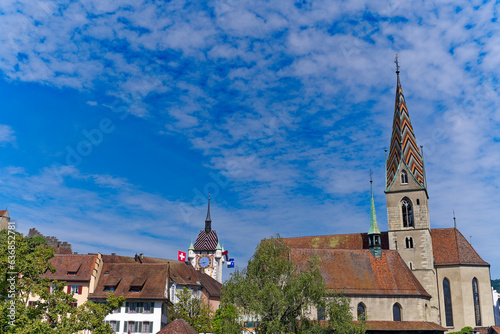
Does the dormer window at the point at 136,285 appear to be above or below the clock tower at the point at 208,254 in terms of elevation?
below

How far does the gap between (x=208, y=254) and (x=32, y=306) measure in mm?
95772

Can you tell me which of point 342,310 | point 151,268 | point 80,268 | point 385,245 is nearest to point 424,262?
point 385,245

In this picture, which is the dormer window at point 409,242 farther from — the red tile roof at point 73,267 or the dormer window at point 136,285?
the red tile roof at point 73,267

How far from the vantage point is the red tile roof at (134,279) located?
181 feet

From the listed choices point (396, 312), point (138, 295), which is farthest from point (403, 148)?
point (138, 295)

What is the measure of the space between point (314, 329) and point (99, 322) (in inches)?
642

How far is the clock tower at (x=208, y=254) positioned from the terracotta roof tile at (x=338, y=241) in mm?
50873

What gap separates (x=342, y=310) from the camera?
37.9 meters

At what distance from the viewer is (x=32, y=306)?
30609 millimetres

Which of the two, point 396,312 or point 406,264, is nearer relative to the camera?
point 396,312

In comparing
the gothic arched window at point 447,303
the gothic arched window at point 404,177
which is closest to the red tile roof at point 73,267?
the gothic arched window at point 404,177

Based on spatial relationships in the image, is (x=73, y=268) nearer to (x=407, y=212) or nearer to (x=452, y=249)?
(x=407, y=212)

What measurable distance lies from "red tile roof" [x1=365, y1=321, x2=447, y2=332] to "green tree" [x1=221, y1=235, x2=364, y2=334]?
15.6m

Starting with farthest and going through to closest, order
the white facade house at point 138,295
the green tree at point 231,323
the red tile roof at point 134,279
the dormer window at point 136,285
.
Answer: the dormer window at point 136,285
the red tile roof at point 134,279
the white facade house at point 138,295
the green tree at point 231,323
